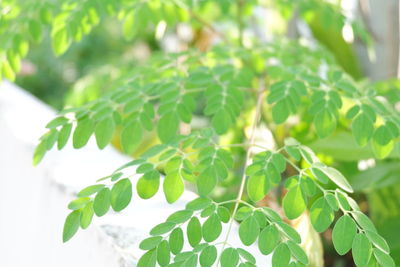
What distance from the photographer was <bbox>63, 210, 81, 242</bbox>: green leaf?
737 mm

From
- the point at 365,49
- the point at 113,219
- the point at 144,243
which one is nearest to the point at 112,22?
the point at 365,49

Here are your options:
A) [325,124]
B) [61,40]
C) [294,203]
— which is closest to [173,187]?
[294,203]

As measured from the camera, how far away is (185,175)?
2.43 feet

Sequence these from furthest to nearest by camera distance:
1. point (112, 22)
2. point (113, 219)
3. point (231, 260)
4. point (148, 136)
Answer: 1. point (112, 22)
2. point (148, 136)
3. point (113, 219)
4. point (231, 260)

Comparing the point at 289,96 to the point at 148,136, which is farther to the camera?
the point at 148,136

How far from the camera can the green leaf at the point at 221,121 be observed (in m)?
→ 0.88

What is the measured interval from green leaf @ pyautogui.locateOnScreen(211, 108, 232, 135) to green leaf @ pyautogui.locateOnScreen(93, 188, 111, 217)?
0.20 metres

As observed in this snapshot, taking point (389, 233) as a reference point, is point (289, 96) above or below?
above

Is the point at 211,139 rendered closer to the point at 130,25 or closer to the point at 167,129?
the point at 167,129

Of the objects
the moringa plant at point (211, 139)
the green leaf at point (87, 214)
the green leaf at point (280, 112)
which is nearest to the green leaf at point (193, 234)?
the moringa plant at point (211, 139)

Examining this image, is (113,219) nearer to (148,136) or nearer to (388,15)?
(148,136)

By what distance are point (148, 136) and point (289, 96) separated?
0.75 meters

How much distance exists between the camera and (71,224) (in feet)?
2.45

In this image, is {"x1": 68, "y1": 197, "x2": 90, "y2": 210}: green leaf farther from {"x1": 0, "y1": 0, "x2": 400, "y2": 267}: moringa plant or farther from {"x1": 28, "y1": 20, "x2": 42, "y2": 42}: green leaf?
{"x1": 28, "y1": 20, "x2": 42, "y2": 42}: green leaf
